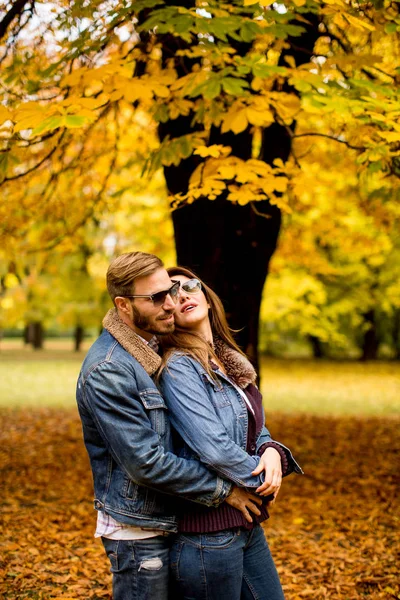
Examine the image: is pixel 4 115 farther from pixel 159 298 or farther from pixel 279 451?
pixel 279 451

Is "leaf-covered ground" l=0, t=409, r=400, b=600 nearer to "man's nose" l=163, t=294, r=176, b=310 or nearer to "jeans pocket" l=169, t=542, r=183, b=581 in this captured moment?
"jeans pocket" l=169, t=542, r=183, b=581

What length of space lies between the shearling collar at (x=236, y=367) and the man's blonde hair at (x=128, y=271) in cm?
61

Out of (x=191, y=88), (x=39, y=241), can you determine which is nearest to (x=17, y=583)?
(x=191, y=88)

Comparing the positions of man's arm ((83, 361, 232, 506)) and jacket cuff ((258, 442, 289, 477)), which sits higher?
man's arm ((83, 361, 232, 506))

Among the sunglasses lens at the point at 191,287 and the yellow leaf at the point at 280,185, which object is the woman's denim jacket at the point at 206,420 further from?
the yellow leaf at the point at 280,185

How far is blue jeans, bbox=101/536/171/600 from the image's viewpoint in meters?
2.20

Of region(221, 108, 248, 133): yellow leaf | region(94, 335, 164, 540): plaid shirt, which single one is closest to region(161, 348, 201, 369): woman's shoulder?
region(94, 335, 164, 540): plaid shirt

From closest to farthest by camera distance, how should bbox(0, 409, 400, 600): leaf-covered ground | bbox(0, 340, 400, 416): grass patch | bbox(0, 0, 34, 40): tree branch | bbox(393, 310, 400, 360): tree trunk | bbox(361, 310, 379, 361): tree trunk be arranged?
bbox(0, 409, 400, 600): leaf-covered ground → bbox(0, 0, 34, 40): tree branch → bbox(0, 340, 400, 416): grass patch → bbox(361, 310, 379, 361): tree trunk → bbox(393, 310, 400, 360): tree trunk

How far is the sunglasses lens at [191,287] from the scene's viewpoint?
8.97ft

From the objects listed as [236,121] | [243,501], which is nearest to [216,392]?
[243,501]

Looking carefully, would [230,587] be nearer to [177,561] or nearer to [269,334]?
[177,561]

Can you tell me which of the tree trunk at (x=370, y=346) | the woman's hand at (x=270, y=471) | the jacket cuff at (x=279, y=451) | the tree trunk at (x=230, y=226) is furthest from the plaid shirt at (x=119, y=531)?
the tree trunk at (x=370, y=346)

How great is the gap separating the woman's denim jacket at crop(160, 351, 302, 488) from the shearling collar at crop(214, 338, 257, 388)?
0.68ft

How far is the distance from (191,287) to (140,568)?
1.21 meters
